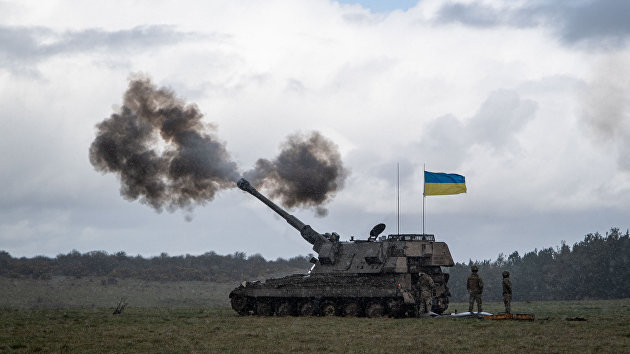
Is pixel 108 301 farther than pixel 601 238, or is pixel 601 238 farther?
pixel 601 238

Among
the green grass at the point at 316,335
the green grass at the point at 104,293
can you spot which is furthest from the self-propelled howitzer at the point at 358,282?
the green grass at the point at 104,293

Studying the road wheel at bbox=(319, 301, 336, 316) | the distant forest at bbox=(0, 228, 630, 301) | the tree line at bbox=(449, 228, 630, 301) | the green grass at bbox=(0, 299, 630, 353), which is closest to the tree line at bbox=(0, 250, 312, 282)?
the distant forest at bbox=(0, 228, 630, 301)

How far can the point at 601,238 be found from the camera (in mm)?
69000

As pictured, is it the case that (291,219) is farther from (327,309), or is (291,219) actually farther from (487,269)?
(487,269)

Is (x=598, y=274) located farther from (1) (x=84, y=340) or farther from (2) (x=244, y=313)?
(1) (x=84, y=340)

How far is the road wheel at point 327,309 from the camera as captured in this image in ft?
103

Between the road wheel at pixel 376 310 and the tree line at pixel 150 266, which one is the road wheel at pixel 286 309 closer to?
the road wheel at pixel 376 310

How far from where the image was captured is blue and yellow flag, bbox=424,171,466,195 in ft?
112

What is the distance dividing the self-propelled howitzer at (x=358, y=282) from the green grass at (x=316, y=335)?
1544mm

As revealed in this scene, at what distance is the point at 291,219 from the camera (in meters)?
35.2

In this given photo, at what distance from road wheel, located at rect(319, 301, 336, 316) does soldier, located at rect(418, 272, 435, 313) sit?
3.51 metres

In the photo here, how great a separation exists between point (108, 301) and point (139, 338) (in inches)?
1356

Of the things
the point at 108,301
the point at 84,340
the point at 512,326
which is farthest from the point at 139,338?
the point at 108,301

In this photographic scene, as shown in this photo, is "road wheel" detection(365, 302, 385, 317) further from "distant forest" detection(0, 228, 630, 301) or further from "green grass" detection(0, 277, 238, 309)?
"distant forest" detection(0, 228, 630, 301)
